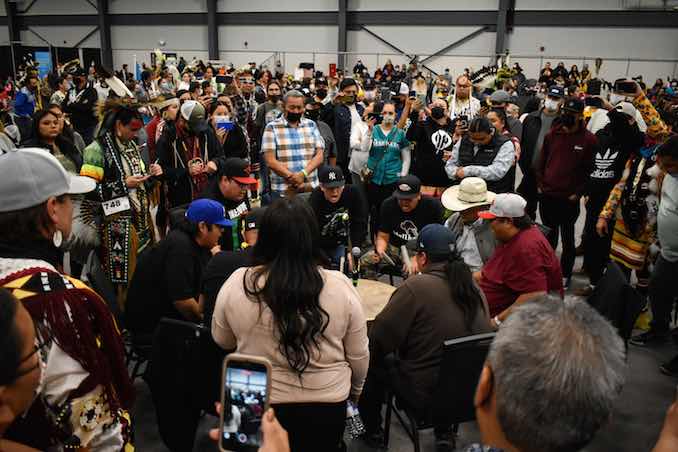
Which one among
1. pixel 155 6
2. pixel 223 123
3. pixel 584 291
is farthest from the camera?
pixel 155 6

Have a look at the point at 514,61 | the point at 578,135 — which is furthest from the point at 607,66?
the point at 578,135

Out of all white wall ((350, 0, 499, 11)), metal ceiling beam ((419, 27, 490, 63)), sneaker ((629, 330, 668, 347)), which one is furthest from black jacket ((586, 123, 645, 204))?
white wall ((350, 0, 499, 11))

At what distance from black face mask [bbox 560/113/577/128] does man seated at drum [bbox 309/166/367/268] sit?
2059 millimetres

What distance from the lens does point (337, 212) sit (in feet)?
13.4

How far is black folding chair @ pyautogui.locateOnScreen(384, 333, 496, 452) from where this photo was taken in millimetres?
2277

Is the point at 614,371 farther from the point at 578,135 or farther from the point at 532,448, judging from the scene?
the point at 578,135

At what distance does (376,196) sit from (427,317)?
3.17 metres

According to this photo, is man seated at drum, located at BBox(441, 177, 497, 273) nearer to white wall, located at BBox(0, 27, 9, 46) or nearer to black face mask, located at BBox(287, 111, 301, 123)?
black face mask, located at BBox(287, 111, 301, 123)

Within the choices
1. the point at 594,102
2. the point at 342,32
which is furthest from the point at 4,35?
the point at 594,102

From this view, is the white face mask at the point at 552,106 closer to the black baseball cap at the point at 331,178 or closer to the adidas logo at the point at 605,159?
the adidas logo at the point at 605,159

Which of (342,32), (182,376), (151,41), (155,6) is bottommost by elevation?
(182,376)

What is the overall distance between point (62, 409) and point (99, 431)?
0.42ft

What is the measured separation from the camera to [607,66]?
53.1ft

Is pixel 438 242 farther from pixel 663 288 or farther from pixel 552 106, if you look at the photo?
pixel 552 106
